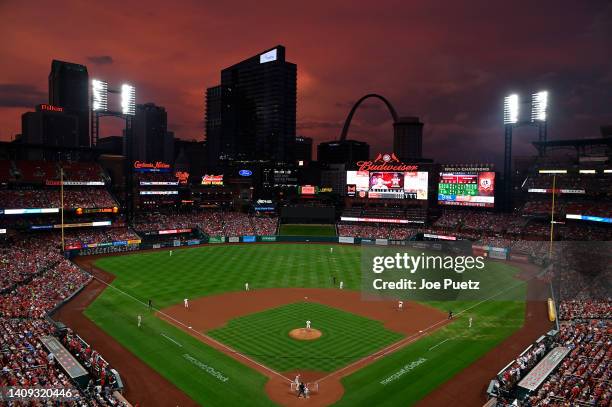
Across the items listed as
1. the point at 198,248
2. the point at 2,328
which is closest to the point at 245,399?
the point at 2,328

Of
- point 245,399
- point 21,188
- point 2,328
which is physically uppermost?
point 21,188

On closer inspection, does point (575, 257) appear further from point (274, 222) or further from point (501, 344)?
point (274, 222)

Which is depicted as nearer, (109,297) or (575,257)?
(109,297)

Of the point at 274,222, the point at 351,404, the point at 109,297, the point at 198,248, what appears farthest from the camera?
the point at 274,222

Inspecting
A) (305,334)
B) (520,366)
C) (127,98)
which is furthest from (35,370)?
(127,98)

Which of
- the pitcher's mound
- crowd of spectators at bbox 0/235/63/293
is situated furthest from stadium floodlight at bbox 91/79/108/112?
the pitcher's mound

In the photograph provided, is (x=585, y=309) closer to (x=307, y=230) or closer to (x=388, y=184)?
(x=388, y=184)

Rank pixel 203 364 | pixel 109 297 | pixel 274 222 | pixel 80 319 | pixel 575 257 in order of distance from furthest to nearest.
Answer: pixel 274 222 → pixel 575 257 → pixel 109 297 → pixel 80 319 → pixel 203 364

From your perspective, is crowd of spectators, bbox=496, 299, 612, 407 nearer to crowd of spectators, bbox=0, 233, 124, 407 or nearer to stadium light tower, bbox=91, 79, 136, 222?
crowd of spectators, bbox=0, 233, 124, 407
